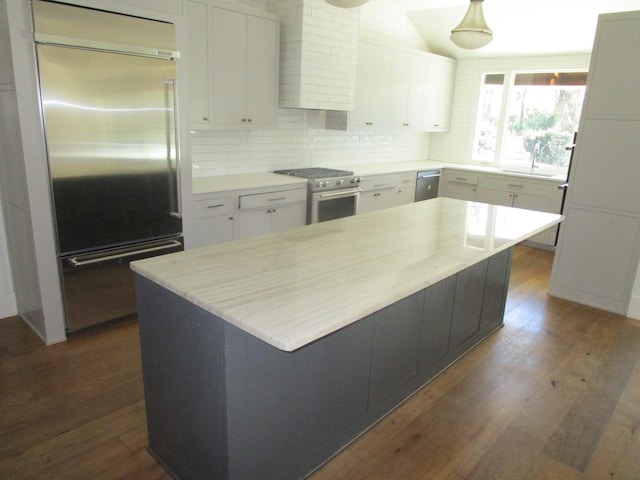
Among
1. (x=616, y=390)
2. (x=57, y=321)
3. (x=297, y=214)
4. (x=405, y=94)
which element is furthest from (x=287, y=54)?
(x=616, y=390)

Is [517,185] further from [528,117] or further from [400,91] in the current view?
[400,91]

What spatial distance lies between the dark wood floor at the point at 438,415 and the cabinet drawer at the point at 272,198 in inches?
52.8

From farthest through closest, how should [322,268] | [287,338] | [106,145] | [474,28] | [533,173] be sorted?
1. [533,173]
2. [106,145]
3. [474,28]
4. [322,268]
5. [287,338]

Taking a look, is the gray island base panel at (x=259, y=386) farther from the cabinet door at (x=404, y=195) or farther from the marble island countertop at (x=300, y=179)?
the cabinet door at (x=404, y=195)

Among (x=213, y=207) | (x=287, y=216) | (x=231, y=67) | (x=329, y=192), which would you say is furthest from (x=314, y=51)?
(x=213, y=207)

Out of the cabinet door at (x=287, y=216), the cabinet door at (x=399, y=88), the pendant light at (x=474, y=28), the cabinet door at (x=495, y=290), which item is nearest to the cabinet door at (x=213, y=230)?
the cabinet door at (x=287, y=216)

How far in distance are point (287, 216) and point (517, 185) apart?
310 centimetres

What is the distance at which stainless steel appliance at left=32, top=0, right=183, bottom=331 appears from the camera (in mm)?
2633

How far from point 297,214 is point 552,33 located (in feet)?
12.0

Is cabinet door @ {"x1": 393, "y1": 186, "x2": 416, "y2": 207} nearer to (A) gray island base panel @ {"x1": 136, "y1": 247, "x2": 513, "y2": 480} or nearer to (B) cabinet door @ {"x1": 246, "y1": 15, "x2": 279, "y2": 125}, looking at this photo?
(B) cabinet door @ {"x1": 246, "y1": 15, "x2": 279, "y2": 125}

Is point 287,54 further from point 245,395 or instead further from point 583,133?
point 245,395

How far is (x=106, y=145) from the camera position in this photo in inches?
113

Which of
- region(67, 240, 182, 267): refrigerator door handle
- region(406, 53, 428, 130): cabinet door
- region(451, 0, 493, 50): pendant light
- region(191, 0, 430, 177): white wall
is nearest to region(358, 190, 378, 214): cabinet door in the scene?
region(191, 0, 430, 177): white wall

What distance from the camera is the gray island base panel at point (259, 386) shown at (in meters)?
1.60
